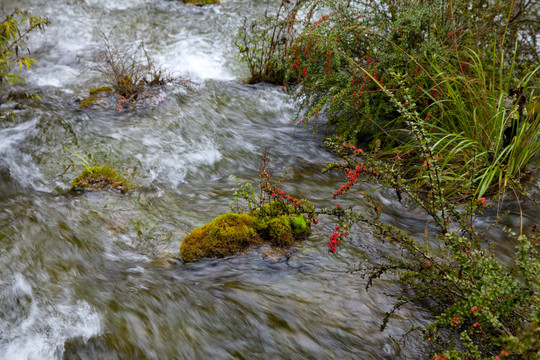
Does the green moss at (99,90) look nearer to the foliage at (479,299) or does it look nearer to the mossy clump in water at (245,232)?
the mossy clump in water at (245,232)

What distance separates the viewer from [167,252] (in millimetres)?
3139

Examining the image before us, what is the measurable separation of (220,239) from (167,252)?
496 mm

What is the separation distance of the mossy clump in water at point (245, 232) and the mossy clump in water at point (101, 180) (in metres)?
1.38

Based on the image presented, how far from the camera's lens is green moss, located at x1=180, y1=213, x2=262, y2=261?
2.99 meters

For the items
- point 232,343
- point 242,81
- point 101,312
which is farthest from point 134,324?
point 242,81

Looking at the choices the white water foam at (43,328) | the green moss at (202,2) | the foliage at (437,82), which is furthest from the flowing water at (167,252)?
the green moss at (202,2)

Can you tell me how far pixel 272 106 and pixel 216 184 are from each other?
2563mm

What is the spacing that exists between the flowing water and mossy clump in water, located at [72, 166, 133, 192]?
0.46ft

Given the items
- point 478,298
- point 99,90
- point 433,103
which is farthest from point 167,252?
point 99,90

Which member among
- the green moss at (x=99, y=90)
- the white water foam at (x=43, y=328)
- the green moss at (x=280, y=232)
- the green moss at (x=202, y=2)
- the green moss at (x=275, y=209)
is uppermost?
the green moss at (x=202, y=2)

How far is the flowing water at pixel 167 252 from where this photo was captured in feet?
7.58

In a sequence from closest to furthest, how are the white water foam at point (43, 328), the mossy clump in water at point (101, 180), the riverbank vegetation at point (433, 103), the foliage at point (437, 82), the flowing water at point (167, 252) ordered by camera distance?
the white water foam at point (43, 328) → the flowing water at point (167, 252) → the riverbank vegetation at point (433, 103) → the foliage at point (437, 82) → the mossy clump in water at point (101, 180)

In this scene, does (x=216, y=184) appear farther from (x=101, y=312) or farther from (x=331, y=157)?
(x=101, y=312)

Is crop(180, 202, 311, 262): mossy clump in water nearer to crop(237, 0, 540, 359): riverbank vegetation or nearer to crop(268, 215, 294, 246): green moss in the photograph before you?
crop(268, 215, 294, 246): green moss
